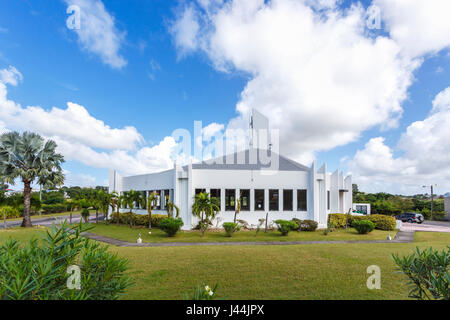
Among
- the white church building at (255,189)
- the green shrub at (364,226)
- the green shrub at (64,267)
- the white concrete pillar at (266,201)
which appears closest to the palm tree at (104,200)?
the white church building at (255,189)

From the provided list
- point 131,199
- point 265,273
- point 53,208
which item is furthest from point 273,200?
point 53,208

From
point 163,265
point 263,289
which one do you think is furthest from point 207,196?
point 263,289

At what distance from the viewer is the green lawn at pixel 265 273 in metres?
5.25

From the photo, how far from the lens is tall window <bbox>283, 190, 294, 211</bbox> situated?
17.0 metres

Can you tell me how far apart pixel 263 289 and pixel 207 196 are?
29.7 ft

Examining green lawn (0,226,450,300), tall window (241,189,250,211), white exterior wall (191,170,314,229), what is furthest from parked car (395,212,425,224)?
green lawn (0,226,450,300)

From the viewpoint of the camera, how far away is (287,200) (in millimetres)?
17062

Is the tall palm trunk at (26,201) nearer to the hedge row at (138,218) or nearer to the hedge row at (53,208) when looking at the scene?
the hedge row at (138,218)

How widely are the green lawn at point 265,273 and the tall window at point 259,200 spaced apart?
23.2 ft

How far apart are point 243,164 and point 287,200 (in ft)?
14.0

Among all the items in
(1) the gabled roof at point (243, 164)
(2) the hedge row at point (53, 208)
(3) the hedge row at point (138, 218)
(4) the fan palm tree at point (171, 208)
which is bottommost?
(2) the hedge row at point (53, 208)

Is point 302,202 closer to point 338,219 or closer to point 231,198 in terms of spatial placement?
point 338,219

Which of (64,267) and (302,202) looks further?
(302,202)
